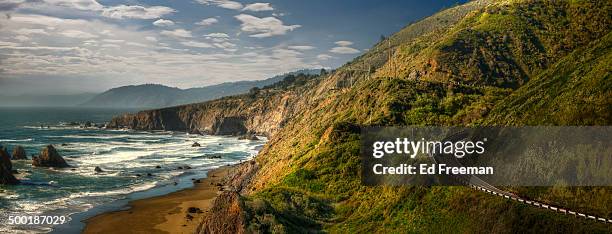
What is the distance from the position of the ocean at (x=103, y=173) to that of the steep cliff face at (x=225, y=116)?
42.7 feet

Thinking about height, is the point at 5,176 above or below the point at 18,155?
below

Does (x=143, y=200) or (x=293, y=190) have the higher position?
(x=293, y=190)

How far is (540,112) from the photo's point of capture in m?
31.8

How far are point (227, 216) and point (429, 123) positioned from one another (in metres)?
25.3

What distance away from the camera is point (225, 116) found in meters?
169

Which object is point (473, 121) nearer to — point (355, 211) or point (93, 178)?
point (355, 211)

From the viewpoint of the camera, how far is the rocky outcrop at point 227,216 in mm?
29156

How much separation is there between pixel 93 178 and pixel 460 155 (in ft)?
196

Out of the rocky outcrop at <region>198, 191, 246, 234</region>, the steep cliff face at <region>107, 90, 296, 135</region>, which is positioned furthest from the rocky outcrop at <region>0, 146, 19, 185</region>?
the steep cliff face at <region>107, 90, 296, 135</region>

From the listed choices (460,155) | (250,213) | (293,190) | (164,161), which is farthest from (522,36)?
(164,161)

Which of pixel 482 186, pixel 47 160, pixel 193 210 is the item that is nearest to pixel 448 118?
pixel 482 186

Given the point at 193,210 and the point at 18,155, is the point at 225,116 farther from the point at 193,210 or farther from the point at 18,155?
the point at 193,210

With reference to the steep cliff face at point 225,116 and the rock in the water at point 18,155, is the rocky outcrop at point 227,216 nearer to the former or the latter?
the rock in the water at point 18,155

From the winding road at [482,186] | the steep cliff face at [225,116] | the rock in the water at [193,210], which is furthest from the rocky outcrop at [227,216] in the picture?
the steep cliff face at [225,116]
